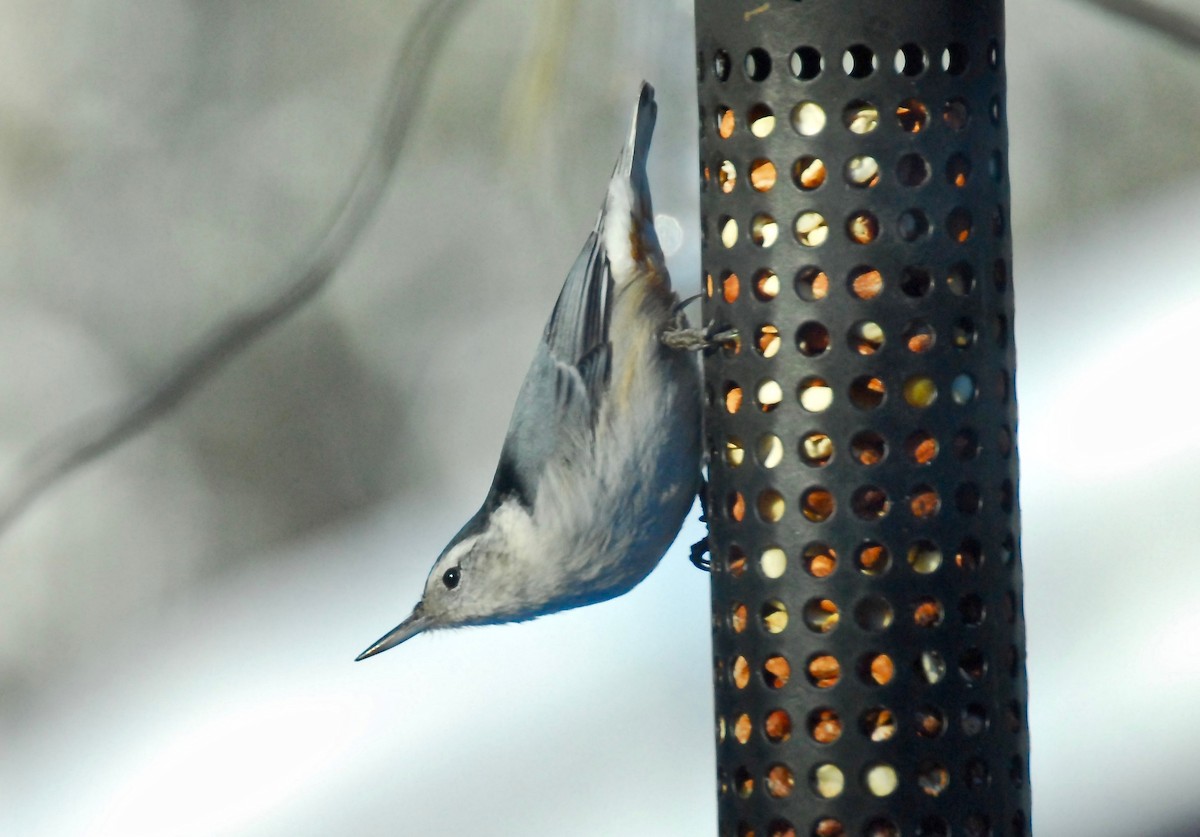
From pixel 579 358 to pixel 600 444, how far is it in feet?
0.47

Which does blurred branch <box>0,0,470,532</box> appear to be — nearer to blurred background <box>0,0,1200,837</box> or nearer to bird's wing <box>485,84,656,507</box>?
blurred background <box>0,0,1200,837</box>

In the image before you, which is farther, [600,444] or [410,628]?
[410,628]

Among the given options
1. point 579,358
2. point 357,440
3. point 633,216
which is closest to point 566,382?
point 579,358

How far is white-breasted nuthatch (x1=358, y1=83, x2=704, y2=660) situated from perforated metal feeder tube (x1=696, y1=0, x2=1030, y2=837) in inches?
19.1

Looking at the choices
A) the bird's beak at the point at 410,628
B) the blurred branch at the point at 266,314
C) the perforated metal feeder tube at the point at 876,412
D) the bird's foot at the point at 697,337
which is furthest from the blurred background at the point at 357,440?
the perforated metal feeder tube at the point at 876,412

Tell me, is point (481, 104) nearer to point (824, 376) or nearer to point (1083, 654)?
point (1083, 654)

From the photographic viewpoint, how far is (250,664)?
3.04 meters

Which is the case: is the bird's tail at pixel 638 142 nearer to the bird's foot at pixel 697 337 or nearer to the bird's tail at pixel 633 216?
the bird's tail at pixel 633 216

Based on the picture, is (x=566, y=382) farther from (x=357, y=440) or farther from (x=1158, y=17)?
(x=1158, y=17)

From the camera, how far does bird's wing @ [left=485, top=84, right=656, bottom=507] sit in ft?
6.36

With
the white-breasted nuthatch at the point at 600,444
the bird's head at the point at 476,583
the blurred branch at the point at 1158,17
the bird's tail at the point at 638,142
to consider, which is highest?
the blurred branch at the point at 1158,17

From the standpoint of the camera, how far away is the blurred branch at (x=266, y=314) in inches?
117

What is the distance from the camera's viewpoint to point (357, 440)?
303cm

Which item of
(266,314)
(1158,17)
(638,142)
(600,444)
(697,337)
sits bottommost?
(600,444)
